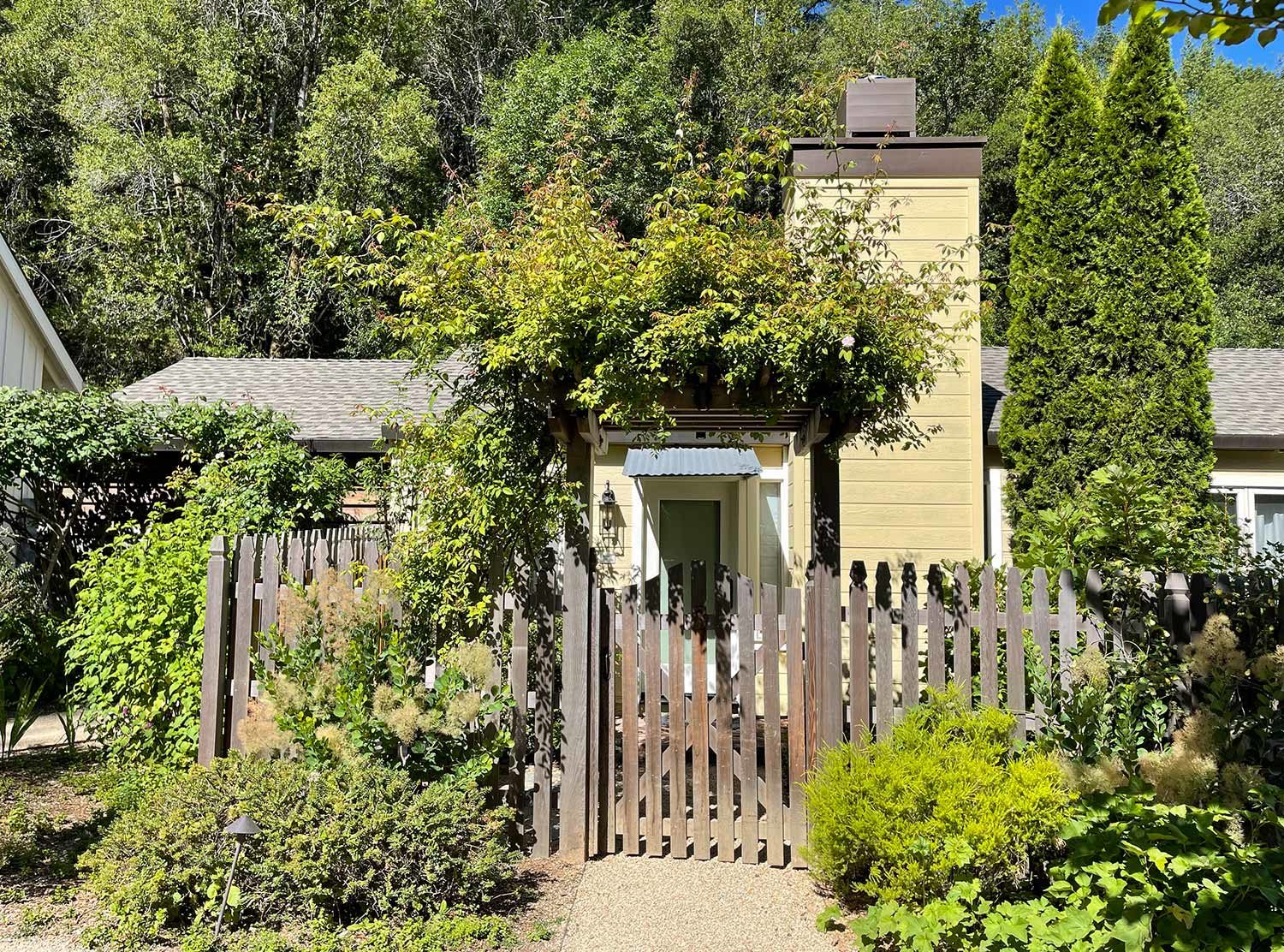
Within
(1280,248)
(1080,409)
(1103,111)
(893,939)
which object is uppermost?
(1280,248)

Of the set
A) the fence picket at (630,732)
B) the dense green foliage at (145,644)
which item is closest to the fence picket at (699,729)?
the fence picket at (630,732)

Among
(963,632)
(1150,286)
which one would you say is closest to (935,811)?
(963,632)

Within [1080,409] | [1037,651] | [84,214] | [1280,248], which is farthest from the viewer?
[1280,248]

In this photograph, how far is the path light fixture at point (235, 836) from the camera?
328 cm

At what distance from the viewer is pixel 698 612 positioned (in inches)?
178

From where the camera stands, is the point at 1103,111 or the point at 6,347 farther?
the point at 6,347

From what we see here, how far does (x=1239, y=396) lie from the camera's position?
10.3 m

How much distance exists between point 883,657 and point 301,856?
2.86 meters

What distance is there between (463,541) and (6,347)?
9.59 m

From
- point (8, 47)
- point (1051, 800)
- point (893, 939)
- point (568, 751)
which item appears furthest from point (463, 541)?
point (8, 47)

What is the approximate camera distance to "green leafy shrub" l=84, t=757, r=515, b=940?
11.6ft

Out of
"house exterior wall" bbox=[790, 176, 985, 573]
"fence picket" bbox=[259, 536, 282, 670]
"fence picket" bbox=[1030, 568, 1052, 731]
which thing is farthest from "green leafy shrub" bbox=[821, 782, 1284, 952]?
"house exterior wall" bbox=[790, 176, 985, 573]

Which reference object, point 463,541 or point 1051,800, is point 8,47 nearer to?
point 463,541

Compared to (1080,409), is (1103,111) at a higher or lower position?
higher
